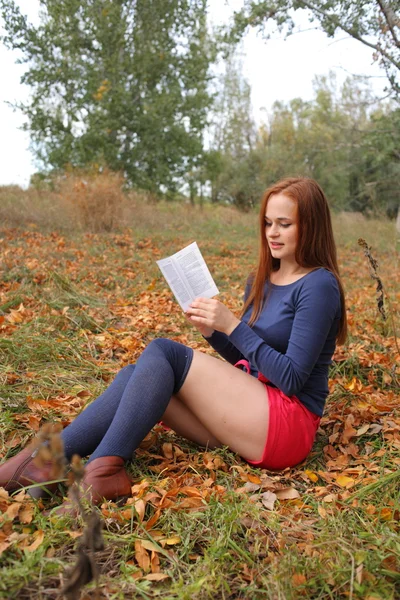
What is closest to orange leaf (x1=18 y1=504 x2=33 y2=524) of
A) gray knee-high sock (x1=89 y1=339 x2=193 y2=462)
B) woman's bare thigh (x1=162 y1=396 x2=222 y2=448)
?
gray knee-high sock (x1=89 y1=339 x2=193 y2=462)

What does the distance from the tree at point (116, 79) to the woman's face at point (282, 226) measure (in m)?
13.1

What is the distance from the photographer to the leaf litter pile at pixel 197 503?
4.57 ft

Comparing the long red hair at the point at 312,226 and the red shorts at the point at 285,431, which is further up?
the long red hair at the point at 312,226

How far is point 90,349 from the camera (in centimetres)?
337

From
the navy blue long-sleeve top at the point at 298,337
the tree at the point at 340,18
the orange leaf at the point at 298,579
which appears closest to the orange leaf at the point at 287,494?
the navy blue long-sleeve top at the point at 298,337

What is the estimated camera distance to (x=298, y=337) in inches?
76.3

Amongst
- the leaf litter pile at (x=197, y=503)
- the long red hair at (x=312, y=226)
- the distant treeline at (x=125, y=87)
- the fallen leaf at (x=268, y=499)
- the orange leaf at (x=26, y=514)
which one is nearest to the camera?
the leaf litter pile at (x=197, y=503)

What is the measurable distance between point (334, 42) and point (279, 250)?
21.1ft

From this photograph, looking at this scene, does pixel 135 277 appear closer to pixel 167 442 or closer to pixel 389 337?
pixel 389 337

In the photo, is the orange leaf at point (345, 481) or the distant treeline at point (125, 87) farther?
the distant treeline at point (125, 87)

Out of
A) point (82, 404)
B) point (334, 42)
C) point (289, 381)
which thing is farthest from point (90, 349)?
point (334, 42)

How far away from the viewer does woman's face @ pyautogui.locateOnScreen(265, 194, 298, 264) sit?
6.93 ft

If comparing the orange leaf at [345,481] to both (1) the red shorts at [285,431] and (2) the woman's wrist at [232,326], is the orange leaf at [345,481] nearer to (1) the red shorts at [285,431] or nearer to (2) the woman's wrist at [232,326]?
(1) the red shorts at [285,431]

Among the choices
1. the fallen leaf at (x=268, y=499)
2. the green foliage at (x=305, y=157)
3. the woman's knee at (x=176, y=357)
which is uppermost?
the green foliage at (x=305, y=157)
